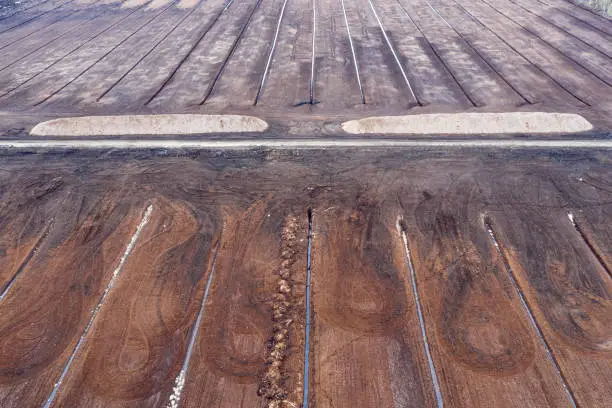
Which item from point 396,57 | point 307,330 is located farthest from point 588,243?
point 396,57

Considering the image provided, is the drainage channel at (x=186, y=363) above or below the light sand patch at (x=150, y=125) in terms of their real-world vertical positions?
below

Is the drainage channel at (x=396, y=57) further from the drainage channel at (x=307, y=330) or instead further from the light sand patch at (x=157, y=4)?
the light sand patch at (x=157, y=4)

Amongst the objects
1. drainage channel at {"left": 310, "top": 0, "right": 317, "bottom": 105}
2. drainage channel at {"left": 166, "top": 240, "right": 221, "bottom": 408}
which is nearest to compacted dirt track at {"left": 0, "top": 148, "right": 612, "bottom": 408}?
drainage channel at {"left": 166, "top": 240, "right": 221, "bottom": 408}

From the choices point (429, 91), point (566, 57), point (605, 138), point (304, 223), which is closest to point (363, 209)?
point (304, 223)

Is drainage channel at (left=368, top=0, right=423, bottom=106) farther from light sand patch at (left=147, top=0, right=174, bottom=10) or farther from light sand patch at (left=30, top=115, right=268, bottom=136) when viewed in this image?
light sand patch at (left=147, top=0, right=174, bottom=10)

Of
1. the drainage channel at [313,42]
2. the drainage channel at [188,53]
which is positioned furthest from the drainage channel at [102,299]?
the drainage channel at [313,42]

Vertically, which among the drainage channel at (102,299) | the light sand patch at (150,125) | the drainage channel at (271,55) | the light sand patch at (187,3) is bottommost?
the drainage channel at (102,299)
